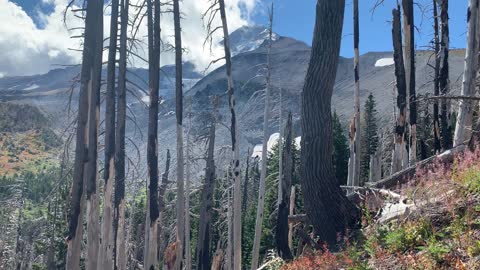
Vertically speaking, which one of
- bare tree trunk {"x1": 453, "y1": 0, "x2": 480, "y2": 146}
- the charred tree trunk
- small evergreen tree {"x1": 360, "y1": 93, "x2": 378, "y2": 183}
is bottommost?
the charred tree trunk

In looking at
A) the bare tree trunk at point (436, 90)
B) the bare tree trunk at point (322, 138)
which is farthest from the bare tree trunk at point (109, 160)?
the bare tree trunk at point (436, 90)

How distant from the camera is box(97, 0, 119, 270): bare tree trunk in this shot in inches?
549

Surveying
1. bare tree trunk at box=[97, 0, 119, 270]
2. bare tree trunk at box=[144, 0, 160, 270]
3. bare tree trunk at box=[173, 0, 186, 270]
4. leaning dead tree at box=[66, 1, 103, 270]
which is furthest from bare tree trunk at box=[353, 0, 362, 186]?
leaning dead tree at box=[66, 1, 103, 270]

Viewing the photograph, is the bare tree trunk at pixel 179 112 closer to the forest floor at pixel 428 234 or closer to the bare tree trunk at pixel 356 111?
the bare tree trunk at pixel 356 111

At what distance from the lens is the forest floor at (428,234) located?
4359 millimetres

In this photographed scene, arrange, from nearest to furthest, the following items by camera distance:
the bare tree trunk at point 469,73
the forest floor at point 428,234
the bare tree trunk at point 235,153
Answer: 1. the forest floor at point 428,234
2. the bare tree trunk at point 469,73
3. the bare tree trunk at point 235,153

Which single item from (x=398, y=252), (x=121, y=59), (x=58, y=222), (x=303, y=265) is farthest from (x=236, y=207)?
(x=58, y=222)

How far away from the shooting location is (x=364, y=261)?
5168mm

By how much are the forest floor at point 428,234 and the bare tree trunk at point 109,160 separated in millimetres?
8903

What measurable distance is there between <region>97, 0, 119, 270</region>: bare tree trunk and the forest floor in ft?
29.2

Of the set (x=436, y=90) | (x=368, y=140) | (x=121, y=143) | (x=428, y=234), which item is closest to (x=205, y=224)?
(x=121, y=143)

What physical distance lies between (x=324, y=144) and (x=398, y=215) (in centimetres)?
171

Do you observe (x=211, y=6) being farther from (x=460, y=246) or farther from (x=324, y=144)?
(x=460, y=246)

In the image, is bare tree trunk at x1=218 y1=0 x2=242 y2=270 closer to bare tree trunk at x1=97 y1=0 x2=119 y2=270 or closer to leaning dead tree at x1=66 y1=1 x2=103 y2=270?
bare tree trunk at x1=97 y1=0 x2=119 y2=270
